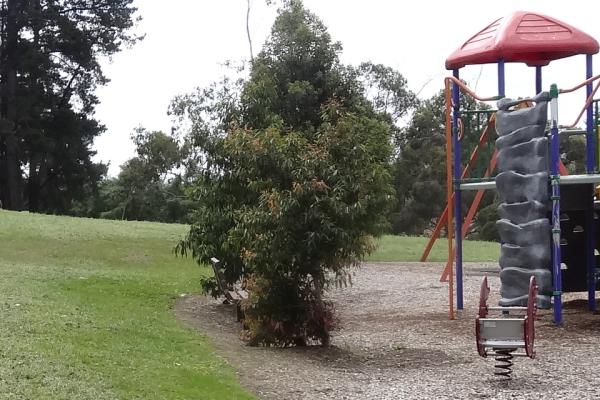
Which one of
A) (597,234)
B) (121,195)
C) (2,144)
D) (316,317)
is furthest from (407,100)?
(316,317)

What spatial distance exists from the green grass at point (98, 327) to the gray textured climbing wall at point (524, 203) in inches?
165

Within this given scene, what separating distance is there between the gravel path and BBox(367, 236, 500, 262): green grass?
11.4 m

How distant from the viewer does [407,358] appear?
10.9 m

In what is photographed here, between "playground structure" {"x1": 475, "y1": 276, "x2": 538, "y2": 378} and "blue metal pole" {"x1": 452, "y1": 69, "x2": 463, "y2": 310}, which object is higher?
"blue metal pole" {"x1": 452, "y1": 69, "x2": 463, "y2": 310}

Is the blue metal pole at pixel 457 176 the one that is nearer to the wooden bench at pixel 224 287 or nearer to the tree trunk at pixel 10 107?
the wooden bench at pixel 224 287

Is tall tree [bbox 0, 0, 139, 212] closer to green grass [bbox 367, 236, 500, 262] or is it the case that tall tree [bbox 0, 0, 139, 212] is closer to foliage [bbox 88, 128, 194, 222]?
foliage [bbox 88, 128, 194, 222]

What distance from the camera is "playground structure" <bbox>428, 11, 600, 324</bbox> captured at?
37.8 ft

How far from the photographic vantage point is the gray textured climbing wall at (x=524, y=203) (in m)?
11.4

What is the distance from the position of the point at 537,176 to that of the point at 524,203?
0.41 meters

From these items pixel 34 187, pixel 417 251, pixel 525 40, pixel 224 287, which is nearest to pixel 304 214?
pixel 224 287

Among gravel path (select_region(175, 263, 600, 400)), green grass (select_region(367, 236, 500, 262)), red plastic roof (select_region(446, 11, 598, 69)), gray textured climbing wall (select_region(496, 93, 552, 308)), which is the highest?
red plastic roof (select_region(446, 11, 598, 69))

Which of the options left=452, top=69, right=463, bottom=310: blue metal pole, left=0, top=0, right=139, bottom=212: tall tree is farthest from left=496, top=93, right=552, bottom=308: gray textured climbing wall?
left=0, top=0, right=139, bottom=212: tall tree

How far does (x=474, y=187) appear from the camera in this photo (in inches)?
522

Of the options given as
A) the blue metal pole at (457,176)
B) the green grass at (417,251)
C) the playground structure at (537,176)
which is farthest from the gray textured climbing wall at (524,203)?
the green grass at (417,251)
